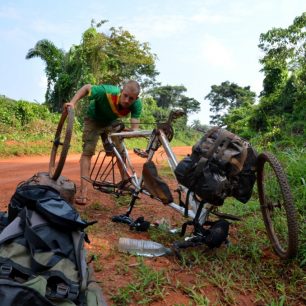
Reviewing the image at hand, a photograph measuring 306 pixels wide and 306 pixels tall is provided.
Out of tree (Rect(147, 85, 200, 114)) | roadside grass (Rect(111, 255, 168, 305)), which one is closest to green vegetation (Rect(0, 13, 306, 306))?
roadside grass (Rect(111, 255, 168, 305))

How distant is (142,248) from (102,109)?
2082 millimetres

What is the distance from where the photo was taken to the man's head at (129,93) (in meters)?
4.25

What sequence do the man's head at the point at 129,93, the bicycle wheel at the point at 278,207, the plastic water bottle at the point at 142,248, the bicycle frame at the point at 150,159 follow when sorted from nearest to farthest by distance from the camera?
1. the bicycle wheel at the point at 278,207
2. the plastic water bottle at the point at 142,248
3. the bicycle frame at the point at 150,159
4. the man's head at the point at 129,93

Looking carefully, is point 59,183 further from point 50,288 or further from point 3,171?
point 3,171

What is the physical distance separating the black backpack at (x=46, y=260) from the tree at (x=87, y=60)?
17.0 meters

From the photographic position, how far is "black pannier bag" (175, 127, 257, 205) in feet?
9.38

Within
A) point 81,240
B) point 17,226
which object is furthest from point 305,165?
point 17,226

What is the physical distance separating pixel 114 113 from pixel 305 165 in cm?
230

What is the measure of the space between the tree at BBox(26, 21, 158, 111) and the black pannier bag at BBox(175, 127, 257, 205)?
1649 cm

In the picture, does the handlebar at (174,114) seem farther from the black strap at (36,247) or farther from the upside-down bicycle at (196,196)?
the black strap at (36,247)

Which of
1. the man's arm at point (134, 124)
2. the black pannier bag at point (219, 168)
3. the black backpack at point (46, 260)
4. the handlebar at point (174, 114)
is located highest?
the handlebar at point (174, 114)

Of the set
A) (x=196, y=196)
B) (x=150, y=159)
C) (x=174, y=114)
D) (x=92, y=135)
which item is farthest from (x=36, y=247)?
(x=92, y=135)

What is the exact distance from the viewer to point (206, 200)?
2.95 meters

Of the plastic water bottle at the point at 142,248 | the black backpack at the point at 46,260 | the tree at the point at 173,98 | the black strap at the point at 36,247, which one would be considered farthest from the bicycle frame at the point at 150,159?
the tree at the point at 173,98
